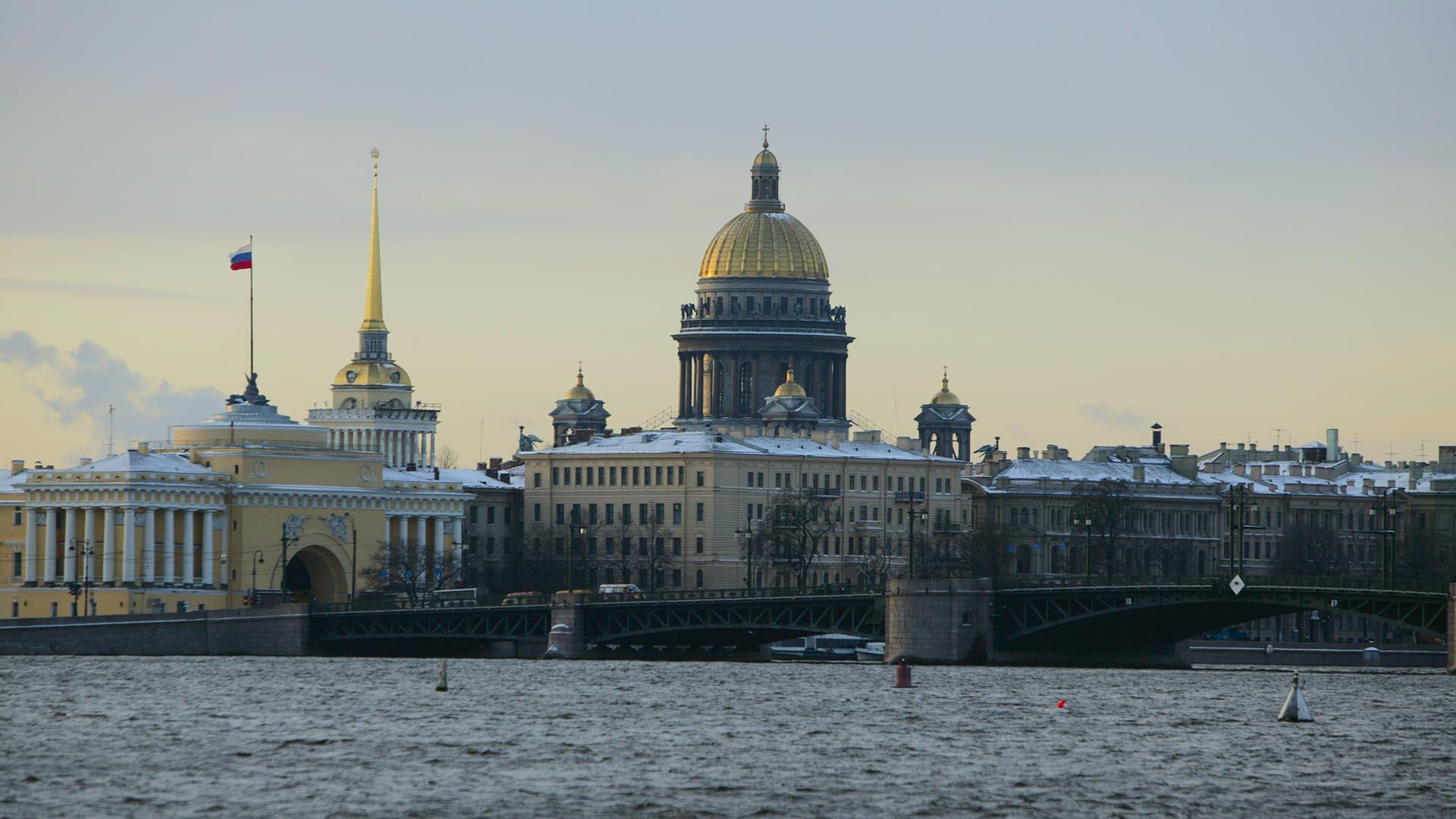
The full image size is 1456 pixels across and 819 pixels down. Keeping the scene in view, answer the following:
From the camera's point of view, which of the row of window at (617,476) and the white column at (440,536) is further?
the row of window at (617,476)

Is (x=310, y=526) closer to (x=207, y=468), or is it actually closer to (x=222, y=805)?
(x=207, y=468)

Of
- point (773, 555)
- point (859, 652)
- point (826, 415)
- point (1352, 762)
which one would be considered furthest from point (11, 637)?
point (826, 415)

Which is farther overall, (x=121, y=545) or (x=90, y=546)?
(x=90, y=546)

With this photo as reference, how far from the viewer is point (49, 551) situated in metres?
117

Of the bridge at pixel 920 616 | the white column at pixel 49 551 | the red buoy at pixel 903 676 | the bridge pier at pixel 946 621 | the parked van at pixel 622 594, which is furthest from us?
the white column at pixel 49 551

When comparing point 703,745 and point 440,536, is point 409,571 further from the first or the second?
point 703,745

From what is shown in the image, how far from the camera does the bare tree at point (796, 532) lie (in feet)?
429

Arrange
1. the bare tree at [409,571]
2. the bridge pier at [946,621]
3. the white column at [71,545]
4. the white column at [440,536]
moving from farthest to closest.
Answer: the white column at [440,536]
the bare tree at [409,571]
the white column at [71,545]
the bridge pier at [946,621]

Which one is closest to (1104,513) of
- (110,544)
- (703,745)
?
(110,544)

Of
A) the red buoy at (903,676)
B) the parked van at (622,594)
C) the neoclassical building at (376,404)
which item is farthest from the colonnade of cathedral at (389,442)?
the red buoy at (903,676)

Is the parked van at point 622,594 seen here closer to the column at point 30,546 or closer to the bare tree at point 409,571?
the bare tree at point 409,571

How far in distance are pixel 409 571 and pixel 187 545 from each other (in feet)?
27.4

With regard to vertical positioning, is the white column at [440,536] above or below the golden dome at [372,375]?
below

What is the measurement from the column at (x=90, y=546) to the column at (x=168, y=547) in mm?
1954
